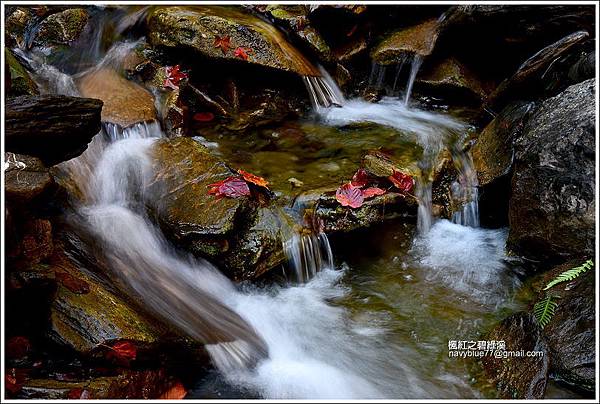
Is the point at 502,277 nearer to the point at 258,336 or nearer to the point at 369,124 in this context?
the point at 258,336

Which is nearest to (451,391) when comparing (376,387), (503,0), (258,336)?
(376,387)

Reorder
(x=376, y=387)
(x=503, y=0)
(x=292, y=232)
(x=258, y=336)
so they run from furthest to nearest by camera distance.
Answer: (x=503, y=0) → (x=292, y=232) → (x=258, y=336) → (x=376, y=387)

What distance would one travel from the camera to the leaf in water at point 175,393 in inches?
146

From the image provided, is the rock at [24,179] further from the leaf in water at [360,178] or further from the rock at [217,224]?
the leaf in water at [360,178]

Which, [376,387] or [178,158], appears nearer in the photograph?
[376,387]

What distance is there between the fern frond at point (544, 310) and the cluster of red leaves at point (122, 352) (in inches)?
128

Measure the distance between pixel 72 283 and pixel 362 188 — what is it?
3112mm

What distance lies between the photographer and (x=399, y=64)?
8.24 m

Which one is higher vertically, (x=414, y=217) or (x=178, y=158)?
(x=178, y=158)

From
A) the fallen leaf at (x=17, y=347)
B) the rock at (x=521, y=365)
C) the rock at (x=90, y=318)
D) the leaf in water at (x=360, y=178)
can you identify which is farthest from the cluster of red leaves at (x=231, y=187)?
the rock at (x=521, y=365)

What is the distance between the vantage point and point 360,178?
581cm

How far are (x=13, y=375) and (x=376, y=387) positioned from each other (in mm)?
2647

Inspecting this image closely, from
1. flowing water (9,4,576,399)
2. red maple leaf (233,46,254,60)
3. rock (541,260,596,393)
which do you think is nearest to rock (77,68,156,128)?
flowing water (9,4,576,399)

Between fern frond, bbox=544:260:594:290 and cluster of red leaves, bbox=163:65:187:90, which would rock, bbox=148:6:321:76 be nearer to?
cluster of red leaves, bbox=163:65:187:90
